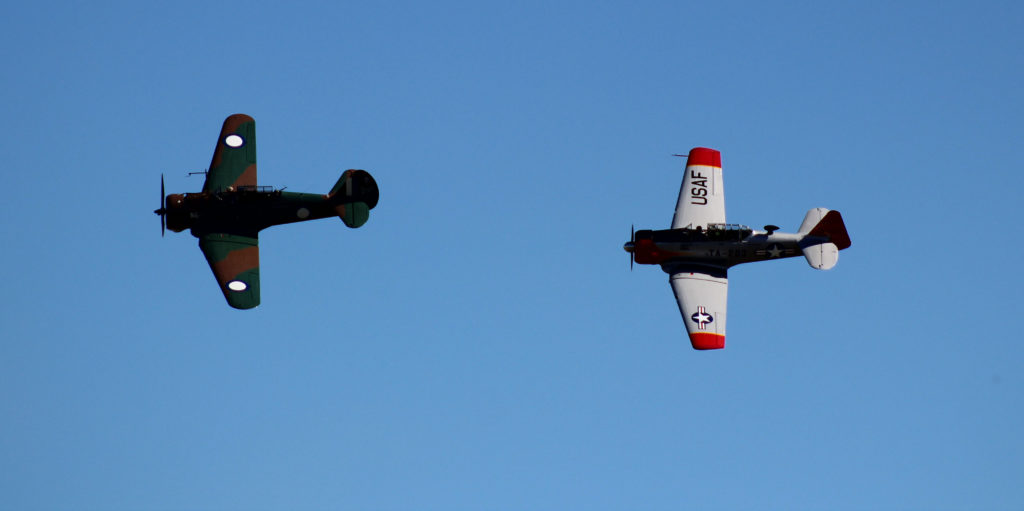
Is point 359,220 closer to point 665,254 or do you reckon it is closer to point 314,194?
point 314,194

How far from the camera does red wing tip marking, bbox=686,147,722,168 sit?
52.4 m

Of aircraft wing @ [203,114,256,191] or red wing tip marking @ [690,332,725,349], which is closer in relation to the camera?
red wing tip marking @ [690,332,725,349]

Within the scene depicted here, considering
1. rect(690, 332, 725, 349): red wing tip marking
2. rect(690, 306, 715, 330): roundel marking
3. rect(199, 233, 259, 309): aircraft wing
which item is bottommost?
rect(690, 332, 725, 349): red wing tip marking

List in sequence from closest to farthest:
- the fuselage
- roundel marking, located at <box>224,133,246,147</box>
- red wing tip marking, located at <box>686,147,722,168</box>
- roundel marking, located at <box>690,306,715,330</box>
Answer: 1. roundel marking, located at <box>690,306,715,330</box>
2. the fuselage
3. roundel marking, located at <box>224,133,246,147</box>
4. red wing tip marking, located at <box>686,147,722,168</box>

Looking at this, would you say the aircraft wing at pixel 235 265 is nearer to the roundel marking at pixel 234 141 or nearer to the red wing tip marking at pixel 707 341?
the roundel marking at pixel 234 141

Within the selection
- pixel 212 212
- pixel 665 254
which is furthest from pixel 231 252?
pixel 665 254

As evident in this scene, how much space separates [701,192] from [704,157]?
1.39 metres

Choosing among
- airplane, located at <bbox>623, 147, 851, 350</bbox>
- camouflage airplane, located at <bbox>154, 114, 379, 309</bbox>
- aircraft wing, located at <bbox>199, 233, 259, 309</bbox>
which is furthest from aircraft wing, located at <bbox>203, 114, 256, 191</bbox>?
airplane, located at <bbox>623, 147, 851, 350</bbox>

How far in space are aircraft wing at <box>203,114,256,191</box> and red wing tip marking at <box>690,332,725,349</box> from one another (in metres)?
→ 15.0

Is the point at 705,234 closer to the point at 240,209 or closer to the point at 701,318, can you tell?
the point at 701,318

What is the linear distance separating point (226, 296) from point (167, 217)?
11.8ft

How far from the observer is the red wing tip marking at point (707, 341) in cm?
4866

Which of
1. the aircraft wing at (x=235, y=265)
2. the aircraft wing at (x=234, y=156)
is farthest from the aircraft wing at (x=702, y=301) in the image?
the aircraft wing at (x=234, y=156)

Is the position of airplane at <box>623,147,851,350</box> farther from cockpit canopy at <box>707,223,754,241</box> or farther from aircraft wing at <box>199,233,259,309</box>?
aircraft wing at <box>199,233,259,309</box>
